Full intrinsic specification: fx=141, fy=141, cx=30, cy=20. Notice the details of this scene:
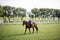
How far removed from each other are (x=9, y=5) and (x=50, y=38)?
4.19ft

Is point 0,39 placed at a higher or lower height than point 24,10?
lower

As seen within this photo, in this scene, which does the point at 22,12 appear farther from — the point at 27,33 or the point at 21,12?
the point at 27,33

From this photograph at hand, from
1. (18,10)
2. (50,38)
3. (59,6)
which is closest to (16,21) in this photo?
(18,10)

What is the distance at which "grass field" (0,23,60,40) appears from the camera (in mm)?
3148

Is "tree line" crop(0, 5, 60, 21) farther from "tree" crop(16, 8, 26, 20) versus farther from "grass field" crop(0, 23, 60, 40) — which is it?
"grass field" crop(0, 23, 60, 40)

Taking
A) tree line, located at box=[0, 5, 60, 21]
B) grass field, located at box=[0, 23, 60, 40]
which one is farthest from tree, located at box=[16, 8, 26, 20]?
grass field, located at box=[0, 23, 60, 40]

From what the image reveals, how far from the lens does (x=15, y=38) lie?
3.19m

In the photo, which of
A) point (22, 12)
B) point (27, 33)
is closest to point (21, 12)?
point (22, 12)

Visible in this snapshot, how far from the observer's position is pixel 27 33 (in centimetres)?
330

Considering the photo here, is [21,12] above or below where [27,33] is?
above

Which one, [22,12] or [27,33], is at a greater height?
[22,12]

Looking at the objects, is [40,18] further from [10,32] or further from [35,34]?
[10,32]

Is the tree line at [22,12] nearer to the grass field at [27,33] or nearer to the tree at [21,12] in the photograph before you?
the tree at [21,12]

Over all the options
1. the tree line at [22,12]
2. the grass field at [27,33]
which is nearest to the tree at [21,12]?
the tree line at [22,12]
